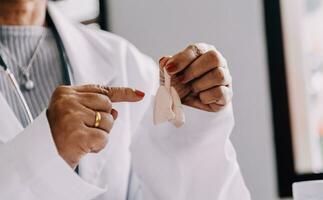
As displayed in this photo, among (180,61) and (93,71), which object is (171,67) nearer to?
(180,61)

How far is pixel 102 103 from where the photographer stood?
61 centimetres

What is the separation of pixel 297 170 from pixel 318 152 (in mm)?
71

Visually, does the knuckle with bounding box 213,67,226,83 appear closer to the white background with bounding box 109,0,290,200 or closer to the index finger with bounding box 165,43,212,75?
the index finger with bounding box 165,43,212,75

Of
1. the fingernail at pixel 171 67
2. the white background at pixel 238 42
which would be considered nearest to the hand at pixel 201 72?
the fingernail at pixel 171 67

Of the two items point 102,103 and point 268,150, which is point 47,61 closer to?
point 102,103

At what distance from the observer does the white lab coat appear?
0.63 m

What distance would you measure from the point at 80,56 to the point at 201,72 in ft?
1.07

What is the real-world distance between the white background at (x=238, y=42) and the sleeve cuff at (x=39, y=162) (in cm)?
68

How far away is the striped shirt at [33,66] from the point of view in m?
0.82

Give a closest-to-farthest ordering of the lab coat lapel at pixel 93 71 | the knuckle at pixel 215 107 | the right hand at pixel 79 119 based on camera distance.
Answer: the right hand at pixel 79 119 < the knuckle at pixel 215 107 < the lab coat lapel at pixel 93 71

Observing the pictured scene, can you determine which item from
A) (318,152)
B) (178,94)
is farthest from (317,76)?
(178,94)

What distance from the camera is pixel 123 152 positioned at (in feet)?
2.90

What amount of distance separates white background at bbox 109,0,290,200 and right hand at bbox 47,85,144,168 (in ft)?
2.20

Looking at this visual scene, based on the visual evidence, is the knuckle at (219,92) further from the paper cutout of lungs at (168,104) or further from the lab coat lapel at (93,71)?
the lab coat lapel at (93,71)
